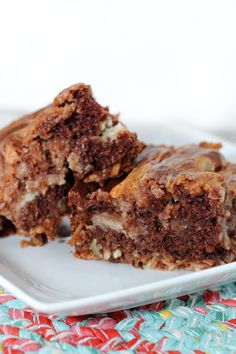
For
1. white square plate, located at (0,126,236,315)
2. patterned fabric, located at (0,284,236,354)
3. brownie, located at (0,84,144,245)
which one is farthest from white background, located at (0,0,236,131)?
patterned fabric, located at (0,284,236,354)

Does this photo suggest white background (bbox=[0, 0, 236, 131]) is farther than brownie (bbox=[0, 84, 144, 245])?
Yes

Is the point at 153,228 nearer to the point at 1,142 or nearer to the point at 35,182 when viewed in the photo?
the point at 35,182

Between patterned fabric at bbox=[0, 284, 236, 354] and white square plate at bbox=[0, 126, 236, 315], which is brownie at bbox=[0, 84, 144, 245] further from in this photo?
patterned fabric at bbox=[0, 284, 236, 354]

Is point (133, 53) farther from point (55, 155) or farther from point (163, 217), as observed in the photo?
point (163, 217)

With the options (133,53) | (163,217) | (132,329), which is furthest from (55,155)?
(133,53)

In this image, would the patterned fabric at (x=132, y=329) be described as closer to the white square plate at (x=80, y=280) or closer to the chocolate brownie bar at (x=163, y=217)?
the white square plate at (x=80, y=280)

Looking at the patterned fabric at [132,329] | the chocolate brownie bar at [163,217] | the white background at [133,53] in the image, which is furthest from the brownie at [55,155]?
the white background at [133,53]

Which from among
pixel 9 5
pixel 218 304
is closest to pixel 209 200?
pixel 218 304
